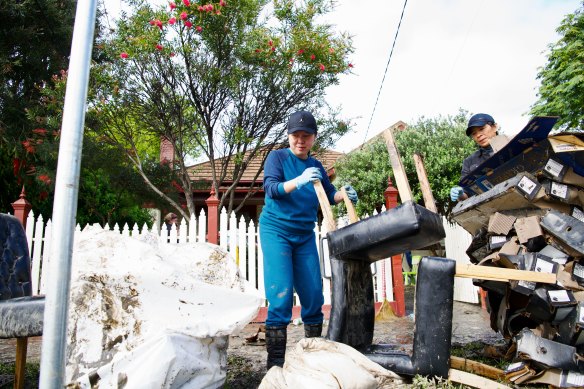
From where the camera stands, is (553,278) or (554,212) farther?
(554,212)

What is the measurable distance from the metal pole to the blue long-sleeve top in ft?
4.46

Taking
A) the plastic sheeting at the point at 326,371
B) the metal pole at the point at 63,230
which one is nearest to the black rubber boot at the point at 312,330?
the plastic sheeting at the point at 326,371

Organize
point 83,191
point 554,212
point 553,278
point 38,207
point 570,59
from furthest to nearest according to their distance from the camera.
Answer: point 570,59, point 83,191, point 38,207, point 554,212, point 553,278

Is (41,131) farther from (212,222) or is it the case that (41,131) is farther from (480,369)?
(480,369)

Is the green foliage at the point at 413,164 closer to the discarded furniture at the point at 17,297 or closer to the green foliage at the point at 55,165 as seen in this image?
the green foliage at the point at 55,165

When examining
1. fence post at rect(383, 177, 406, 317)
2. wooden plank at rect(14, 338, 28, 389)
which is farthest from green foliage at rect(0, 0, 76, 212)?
wooden plank at rect(14, 338, 28, 389)

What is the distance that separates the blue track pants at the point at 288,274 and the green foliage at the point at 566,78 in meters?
9.85

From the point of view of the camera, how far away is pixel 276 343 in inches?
99.2

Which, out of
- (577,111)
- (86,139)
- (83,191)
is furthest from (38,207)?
(577,111)

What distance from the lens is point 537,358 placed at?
2.17 m

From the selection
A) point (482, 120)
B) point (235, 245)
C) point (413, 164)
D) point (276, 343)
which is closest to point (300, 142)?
point (276, 343)

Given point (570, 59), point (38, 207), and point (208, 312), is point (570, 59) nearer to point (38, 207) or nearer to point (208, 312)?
point (208, 312)

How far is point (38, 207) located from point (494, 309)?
31.2 ft

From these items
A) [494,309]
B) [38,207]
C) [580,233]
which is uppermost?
[38,207]
